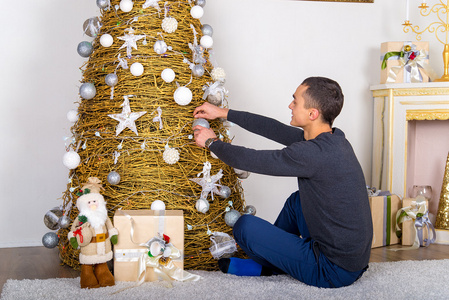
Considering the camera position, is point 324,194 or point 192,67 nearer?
point 324,194

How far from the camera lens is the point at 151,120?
2.19m

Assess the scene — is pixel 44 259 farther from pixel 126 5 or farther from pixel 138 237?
pixel 126 5

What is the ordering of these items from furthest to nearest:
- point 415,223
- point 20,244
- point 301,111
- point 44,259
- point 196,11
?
point 415,223, point 20,244, point 44,259, point 196,11, point 301,111

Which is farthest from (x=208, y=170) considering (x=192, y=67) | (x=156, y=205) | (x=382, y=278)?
(x=382, y=278)

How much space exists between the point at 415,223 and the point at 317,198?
1.26 metres

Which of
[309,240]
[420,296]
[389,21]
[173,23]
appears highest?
[389,21]

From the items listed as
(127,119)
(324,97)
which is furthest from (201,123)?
(324,97)

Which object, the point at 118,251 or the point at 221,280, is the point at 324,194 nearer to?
the point at 221,280

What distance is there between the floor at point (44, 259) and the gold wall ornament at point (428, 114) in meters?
0.74

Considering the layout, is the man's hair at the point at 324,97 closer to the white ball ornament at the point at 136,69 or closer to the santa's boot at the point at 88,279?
the white ball ornament at the point at 136,69

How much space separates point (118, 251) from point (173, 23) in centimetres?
94

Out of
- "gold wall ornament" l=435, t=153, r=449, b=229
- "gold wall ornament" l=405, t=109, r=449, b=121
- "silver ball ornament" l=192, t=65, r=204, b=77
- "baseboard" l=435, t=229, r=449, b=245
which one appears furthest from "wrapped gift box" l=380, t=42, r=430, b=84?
"silver ball ornament" l=192, t=65, r=204, b=77

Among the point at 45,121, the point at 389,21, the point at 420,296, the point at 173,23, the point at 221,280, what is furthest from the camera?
the point at 389,21

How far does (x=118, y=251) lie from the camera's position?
2.05m
